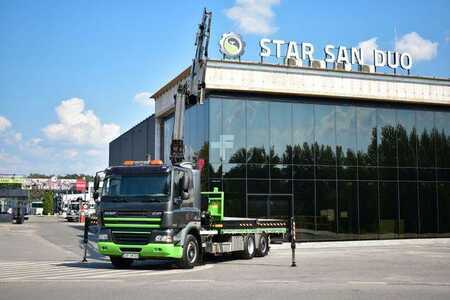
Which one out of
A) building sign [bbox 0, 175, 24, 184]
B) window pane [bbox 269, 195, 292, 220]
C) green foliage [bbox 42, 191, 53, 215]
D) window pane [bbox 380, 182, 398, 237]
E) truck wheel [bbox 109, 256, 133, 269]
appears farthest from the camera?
green foliage [bbox 42, 191, 53, 215]

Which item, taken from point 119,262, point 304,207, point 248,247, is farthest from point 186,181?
point 304,207

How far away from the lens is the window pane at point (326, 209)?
3272 centimetres

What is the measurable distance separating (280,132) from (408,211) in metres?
9.61

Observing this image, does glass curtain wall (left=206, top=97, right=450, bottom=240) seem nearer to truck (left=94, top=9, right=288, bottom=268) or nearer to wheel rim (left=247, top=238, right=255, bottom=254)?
wheel rim (left=247, top=238, right=255, bottom=254)

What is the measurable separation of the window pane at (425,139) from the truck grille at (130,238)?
2392 cm

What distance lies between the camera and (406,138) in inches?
1391

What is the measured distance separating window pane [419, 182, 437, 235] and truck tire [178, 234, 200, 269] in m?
21.5

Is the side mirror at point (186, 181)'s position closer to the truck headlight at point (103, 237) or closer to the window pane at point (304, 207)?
the truck headlight at point (103, 237)

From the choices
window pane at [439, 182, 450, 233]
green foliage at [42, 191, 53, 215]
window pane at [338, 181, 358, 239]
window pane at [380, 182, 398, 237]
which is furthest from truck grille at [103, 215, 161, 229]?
green foliage at [42, 191, 53, 215]

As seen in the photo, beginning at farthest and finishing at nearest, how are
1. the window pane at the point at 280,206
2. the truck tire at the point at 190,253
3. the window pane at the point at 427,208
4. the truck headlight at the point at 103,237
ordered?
1. the window pane at the point at 427,208
2. the window pane at the point at 280,206
3. the truck tire at the point at 190,253
4. the truck headlight at the point at 103,237

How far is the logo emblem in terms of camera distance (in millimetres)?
31156

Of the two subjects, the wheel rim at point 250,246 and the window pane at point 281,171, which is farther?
the window pane at point 281,171

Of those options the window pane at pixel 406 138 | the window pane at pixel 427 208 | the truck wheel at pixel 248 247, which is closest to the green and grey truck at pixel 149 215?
the truck wheel at pixel 248 247

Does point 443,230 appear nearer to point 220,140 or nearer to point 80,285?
point 220,140
